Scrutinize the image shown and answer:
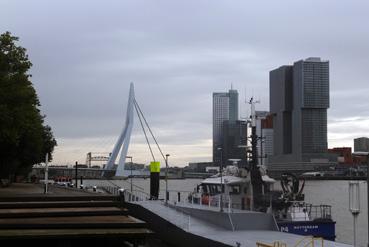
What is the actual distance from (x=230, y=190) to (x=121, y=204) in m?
11.9

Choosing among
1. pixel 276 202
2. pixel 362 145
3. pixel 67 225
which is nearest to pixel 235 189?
pixel 276 202

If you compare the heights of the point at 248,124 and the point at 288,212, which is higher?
the point at 248,124

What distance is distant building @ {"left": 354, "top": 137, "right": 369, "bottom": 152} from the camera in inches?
477

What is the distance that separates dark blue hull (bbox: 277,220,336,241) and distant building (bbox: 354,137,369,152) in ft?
52.0

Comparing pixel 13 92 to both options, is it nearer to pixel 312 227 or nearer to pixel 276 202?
pixel 276 202

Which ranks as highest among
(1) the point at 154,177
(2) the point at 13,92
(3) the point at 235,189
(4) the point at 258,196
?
(2) the point at 13,92

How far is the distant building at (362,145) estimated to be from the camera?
1212cm

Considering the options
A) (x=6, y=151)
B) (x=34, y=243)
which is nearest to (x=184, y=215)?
(x=34, y=243)

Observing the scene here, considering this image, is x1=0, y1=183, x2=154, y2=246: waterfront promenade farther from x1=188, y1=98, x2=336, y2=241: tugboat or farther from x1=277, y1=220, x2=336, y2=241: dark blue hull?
x1=188, y1=98, x2=336, y2=241: tugboat

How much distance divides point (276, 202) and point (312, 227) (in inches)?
157

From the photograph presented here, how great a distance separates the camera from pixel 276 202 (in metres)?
32.5

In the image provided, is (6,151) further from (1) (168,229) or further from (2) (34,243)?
(2) (34,243)

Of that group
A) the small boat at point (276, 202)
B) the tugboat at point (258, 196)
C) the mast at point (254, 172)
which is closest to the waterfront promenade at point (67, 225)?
the small boat at point (276, 202)

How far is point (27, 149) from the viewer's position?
5231cm
